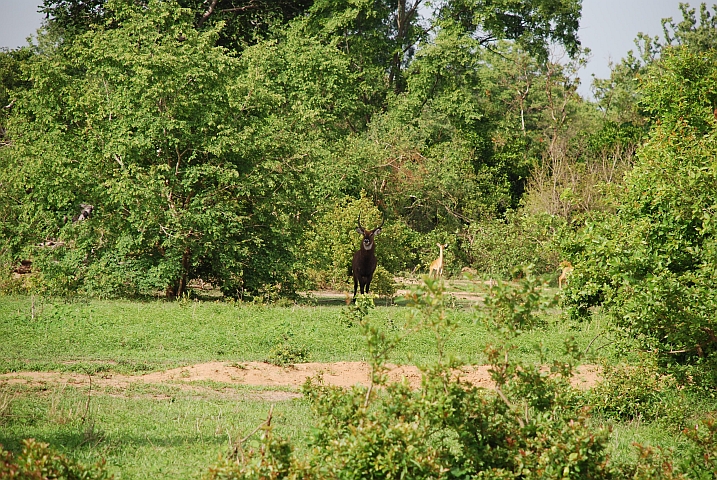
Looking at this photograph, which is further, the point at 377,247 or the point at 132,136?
the point at 377,247

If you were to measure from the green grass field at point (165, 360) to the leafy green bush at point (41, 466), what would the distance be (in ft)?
3.43

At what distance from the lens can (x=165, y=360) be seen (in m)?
12.2

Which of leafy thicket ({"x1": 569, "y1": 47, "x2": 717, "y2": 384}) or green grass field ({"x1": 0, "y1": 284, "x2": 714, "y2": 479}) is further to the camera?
leafy thicket ({"x1": 569, "y1": 47, "x2": 717, "y2": 384})

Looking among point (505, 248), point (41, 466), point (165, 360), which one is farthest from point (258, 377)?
point (505, 248)

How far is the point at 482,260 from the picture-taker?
92.5ft

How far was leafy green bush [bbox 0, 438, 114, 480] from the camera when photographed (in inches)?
192

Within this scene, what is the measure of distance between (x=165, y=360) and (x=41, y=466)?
732cm

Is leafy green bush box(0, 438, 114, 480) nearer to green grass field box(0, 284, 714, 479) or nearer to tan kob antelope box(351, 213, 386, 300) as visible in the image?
green grass field box(0, 284, 714, 479)

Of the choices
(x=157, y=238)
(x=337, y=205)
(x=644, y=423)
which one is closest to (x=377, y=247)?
(x=337, y=205)

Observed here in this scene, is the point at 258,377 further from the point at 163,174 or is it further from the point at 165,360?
the point at 163,174

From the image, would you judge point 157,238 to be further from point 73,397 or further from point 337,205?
point 73,397

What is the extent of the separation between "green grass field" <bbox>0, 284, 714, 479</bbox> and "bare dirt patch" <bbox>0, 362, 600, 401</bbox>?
19cm

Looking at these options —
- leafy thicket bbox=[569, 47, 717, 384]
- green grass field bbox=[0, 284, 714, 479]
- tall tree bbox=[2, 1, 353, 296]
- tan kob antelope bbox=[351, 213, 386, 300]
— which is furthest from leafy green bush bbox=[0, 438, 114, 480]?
tan kob antelope bbox=[351, 213, 386, 300]

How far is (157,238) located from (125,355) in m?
6.53
